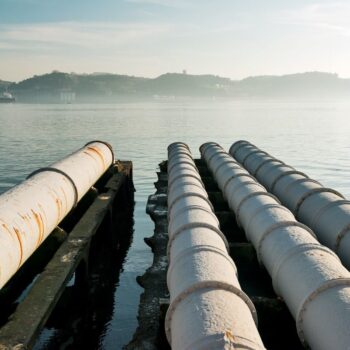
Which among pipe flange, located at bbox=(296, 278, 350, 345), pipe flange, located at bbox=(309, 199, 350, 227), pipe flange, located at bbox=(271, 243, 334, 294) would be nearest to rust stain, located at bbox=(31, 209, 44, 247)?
pipe flange, located at bbox=(271, 243, 334, 294)

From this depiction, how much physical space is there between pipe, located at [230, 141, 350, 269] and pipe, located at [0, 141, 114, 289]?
6650 mm

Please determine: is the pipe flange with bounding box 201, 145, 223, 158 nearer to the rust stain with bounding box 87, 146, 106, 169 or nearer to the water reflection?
the rust stain with bounding box 87, 146, 106, 169

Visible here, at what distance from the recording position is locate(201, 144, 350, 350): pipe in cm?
626

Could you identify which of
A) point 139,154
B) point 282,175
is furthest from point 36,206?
point 139,154

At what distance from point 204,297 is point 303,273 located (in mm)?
2087

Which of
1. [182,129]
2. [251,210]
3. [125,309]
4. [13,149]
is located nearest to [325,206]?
[251,210]

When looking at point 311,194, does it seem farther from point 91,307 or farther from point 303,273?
point 91,307

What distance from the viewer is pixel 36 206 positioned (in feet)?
34.4

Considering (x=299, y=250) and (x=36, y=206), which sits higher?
(x=36, y=206)

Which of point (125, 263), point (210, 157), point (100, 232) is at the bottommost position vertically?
point (125, 263)

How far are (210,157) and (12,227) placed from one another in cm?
1437

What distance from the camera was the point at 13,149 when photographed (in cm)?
4884

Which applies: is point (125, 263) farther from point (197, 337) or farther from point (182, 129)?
point (182, 129)

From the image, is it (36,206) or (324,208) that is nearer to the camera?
(36,206)
